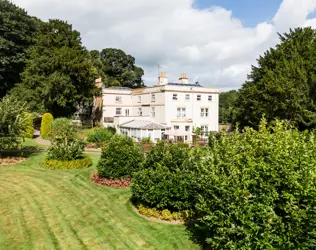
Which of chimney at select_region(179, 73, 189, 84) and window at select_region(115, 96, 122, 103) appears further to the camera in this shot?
chimney at select_region(179, 73, 189, 84)

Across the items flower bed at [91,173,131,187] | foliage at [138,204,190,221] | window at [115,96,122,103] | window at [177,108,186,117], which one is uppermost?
window at [115,96,122,103]

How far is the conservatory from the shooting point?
36.6 metres

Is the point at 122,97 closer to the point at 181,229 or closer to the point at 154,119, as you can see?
the point at 154,119

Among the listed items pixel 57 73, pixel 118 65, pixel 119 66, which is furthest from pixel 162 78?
pixel 118 65

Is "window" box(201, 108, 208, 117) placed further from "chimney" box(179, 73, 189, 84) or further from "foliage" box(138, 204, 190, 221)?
"foliage" box(138, 204, 190, 221)

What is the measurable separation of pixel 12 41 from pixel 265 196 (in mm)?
48809

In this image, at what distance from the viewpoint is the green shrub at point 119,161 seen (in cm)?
1633

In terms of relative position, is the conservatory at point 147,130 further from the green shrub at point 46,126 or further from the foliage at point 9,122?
the foliage at point 9,122

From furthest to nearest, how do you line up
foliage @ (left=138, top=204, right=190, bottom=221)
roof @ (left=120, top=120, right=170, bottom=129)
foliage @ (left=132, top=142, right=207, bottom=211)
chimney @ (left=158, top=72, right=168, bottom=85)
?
chimney @ (left=158, top=72, right=168, bottom=85), roof @ (left=120, top=120, right=170, bottom=129), foliage @ (left=138, top=204, right=190, bottom=221), foliage @ (left=132, top=142, right=207, bottom=211)

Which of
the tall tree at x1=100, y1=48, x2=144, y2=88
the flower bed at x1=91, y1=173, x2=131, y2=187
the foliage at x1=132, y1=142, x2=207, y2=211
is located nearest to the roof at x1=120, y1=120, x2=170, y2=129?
the flower bed at x1=91, y1=173, x2=131, y2=187

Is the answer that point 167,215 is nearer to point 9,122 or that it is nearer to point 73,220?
point 73,220

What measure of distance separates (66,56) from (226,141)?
35003 millimetres

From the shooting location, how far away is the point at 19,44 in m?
46.3

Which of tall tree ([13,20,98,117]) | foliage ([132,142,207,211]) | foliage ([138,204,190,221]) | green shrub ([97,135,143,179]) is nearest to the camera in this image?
foliage ([132,142,207,211])
